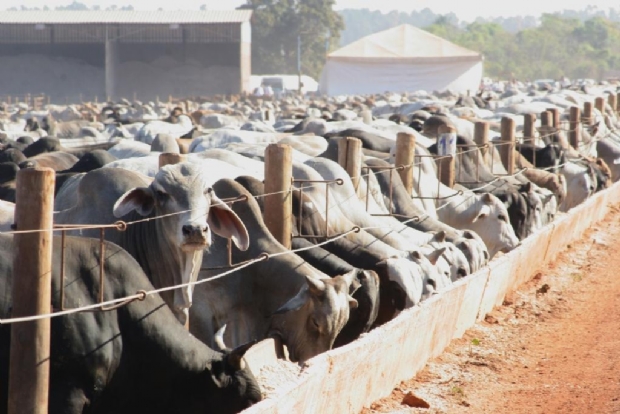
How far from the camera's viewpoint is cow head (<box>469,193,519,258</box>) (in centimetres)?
1206

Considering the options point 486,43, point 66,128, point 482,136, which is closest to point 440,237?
point 482,136

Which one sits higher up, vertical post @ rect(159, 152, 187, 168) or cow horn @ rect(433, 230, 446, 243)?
vertical post @ rect(159, 152, 187, 168)

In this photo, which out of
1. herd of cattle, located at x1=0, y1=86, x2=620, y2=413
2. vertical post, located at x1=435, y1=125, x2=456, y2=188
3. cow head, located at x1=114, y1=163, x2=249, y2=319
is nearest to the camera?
herd of cattle, located at x1=0, y1=86, x2=620, y2=413

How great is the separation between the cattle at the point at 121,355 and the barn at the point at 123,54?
50922 mm

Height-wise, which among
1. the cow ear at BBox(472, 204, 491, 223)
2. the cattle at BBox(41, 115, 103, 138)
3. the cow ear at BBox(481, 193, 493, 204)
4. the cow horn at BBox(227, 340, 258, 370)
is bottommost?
the cattle at BBox(41, 115, 103, 138)

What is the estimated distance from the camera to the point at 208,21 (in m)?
55.9

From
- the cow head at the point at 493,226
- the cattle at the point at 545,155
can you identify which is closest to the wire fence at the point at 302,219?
the cattle at the point at 545,155

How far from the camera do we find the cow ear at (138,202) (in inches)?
251

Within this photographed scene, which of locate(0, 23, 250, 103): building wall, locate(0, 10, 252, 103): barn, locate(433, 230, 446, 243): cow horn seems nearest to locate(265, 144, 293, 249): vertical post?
locate(433, 230, 446, 243): cow horn

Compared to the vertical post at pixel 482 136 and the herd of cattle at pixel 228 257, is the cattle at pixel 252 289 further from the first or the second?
the vertical post at pixel 482 136

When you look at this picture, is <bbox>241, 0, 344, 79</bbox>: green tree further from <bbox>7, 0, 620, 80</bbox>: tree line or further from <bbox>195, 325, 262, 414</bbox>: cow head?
<bbox>195, 325, 262, 414</bbox>: cow head

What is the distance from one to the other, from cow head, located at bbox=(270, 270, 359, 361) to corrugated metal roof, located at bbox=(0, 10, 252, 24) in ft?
162

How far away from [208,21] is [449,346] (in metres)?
48.9

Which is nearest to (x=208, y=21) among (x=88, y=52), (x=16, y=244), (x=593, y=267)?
(x=88, y=52)
